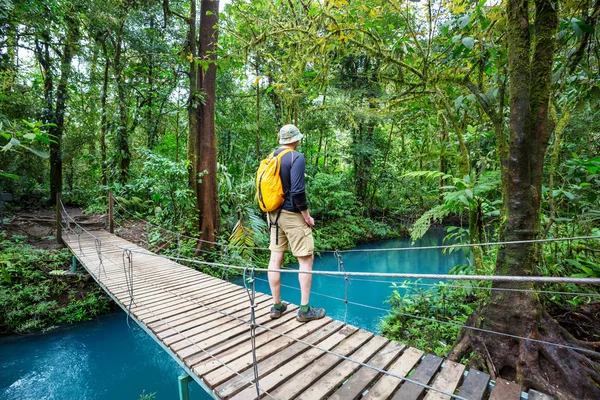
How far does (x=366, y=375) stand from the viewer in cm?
174

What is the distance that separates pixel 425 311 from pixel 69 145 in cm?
1046

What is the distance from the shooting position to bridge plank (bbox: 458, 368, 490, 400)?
61.1 inches

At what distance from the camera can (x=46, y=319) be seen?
494 cm

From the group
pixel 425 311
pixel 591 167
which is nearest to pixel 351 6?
pixel 591 167

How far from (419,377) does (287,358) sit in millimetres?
817

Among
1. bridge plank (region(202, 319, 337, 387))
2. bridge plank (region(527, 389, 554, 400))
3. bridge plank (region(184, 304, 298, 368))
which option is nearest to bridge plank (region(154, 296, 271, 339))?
bridge plank (region(184, 304, 298, 368))

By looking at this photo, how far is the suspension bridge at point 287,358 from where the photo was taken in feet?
5.27

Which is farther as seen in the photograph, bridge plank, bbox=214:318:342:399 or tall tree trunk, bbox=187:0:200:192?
tall tree trunk, bbox=187:0:200:192

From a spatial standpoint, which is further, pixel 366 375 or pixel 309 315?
pixel 309 315

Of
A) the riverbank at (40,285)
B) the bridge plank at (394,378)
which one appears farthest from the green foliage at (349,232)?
the bridge plank at (394,378)

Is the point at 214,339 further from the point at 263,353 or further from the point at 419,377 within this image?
the point at 419,377

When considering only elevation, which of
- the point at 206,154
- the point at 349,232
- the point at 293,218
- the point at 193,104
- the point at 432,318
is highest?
the point at 193,104

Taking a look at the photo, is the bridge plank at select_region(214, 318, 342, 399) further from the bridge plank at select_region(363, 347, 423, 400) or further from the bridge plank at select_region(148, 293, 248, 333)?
the bridge plank at select_region(148, 293, 248, 333)

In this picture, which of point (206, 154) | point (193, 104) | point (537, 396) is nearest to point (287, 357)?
point (537, 396)
